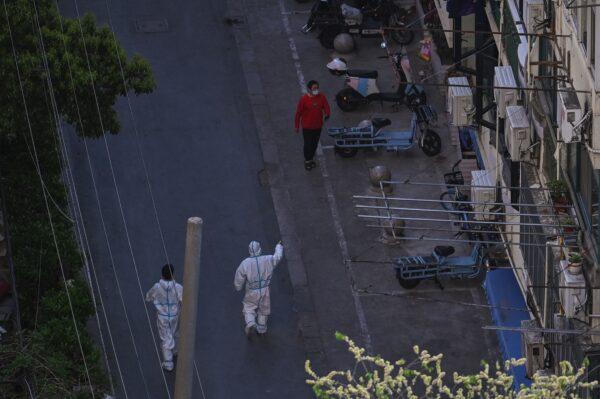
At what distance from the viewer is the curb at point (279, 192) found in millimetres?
28234

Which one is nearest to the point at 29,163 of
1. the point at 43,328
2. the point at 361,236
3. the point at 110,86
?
the point at 110,86

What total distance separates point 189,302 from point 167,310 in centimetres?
954

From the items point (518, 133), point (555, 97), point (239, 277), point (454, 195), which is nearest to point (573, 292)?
point (555, 97)

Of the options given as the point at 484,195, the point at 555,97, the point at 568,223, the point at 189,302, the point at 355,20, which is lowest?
the point at 484,195

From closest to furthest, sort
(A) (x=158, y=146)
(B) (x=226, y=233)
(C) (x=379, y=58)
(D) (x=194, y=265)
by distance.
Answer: (D) (x=194, y=265) < (B) (x=226, y=233) < (A) (x=158, y=146) < (C) (x=379, y=58)

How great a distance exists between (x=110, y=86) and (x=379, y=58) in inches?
364

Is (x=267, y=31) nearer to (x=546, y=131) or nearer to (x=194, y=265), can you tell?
(x=546, y=131)

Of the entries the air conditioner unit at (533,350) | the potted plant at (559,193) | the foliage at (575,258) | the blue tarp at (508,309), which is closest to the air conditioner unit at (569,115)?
the foliage at (575,258)

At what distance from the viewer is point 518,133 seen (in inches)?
978

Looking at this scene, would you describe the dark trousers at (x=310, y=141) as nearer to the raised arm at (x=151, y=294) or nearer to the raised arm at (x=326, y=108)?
the raised arm at (x=326, y=108)

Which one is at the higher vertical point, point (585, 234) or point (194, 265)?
point (194, 265)

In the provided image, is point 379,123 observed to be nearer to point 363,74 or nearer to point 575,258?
point 363,74

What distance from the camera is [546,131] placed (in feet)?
79.5

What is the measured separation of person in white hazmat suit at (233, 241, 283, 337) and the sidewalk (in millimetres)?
754
